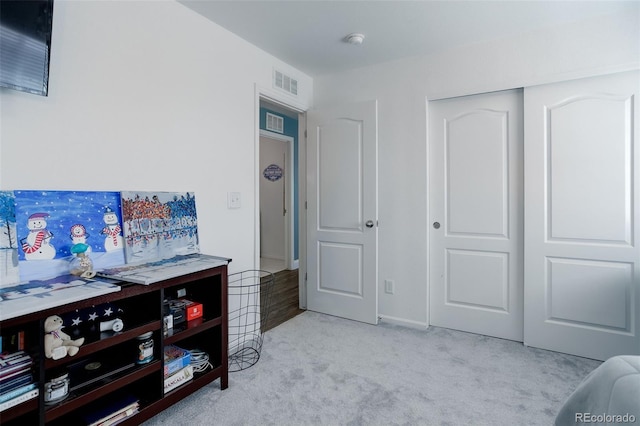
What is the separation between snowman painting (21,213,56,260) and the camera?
1463 mm

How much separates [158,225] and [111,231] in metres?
0.26

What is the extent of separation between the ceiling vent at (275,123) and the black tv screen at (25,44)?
130 inches

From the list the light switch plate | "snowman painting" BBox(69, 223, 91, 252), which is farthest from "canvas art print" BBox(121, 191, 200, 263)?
the light switch plate

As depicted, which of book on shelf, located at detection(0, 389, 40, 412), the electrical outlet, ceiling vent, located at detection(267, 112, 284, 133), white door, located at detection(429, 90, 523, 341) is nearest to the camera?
book on shelf, located at detection(0, 389, 40, 412)

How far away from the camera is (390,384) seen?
81.2 inches

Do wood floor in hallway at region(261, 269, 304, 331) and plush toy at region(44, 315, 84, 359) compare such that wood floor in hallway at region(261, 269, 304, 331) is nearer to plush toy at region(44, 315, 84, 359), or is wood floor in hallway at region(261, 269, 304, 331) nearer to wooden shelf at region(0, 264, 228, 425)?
wooden shelf at region(0, 264, 228, 425)

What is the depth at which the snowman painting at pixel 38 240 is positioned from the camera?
1463mm

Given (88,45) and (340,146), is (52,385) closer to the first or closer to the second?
(88,45)

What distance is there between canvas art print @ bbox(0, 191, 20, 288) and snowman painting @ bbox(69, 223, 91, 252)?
0.21m

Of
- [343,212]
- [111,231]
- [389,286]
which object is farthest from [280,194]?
[111,231]

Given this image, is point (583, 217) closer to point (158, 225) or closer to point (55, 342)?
point (158, 225)

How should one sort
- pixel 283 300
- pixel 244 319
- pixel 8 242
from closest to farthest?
pixel 8 242 < pixel 244 319 < pixel 283 300

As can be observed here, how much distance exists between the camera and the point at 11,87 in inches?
53.3

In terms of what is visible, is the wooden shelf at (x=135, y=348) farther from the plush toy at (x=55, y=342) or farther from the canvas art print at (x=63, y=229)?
the canvas art print at (x=63, y=229)
